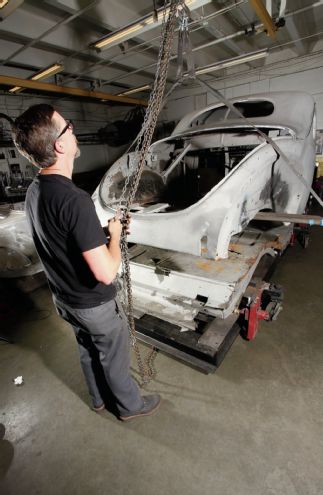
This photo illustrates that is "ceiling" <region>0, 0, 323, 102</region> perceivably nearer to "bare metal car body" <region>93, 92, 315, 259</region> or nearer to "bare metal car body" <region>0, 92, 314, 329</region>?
"bare metal car body" <region>93, 92, 315, 259</region>

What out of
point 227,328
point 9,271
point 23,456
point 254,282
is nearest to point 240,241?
point 254,282

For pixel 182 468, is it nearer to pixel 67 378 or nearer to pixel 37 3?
pixel 67 378

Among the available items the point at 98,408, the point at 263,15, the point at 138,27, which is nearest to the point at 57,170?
the point at 98,408

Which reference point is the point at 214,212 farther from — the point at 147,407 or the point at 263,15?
the point at 263,15

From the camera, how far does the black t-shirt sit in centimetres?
110

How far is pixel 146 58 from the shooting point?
714cm

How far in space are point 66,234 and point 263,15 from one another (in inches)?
195

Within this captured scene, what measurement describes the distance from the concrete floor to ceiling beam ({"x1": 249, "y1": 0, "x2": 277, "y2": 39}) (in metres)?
4.46

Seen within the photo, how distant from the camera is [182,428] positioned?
1738mm

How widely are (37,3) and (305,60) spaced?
6.82m

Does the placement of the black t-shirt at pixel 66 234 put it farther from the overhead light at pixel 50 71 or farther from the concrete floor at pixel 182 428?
the overhead light at pixel 50 71

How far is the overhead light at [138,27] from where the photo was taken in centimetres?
339

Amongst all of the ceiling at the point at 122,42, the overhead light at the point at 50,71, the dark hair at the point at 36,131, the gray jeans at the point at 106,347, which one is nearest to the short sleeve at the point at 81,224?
the dark hair at the point at 36,131

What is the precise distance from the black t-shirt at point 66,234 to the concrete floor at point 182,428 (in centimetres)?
107
